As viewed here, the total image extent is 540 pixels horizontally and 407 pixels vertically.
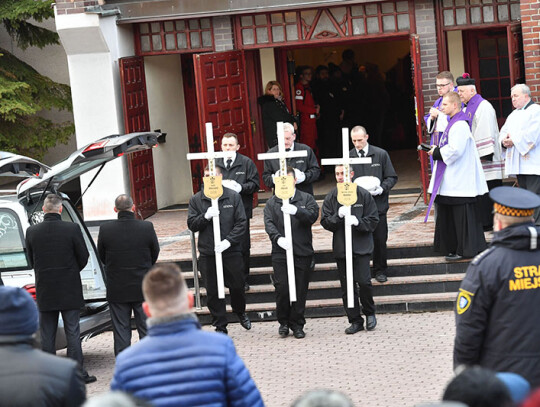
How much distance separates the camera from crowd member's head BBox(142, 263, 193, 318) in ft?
15.7

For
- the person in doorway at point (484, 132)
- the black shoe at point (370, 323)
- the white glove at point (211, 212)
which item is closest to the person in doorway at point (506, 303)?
the black shoe at point (370, 323)

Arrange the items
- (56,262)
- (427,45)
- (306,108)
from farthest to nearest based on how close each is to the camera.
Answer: (306,108)
(427,45)
(56,262)

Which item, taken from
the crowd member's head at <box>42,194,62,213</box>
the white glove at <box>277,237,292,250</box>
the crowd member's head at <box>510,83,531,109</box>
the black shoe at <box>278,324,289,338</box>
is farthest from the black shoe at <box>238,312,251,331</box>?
the crowd member's head at <box>510,83,531,109</box>

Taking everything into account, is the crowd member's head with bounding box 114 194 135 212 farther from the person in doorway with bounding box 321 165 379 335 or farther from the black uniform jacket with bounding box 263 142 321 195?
the black uniform jacket with bounding box 263 142 321 195

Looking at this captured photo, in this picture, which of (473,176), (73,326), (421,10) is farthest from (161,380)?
(421,10)

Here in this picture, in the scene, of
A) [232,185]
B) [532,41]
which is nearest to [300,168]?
[232,185]

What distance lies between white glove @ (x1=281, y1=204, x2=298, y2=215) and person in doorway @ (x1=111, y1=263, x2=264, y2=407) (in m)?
5.78

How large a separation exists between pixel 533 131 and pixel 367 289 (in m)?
2.72

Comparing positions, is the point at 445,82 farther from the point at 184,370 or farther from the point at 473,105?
the point at 184,370

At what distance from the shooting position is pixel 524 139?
1167 centimetres

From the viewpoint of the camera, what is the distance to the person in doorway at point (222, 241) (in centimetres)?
1107

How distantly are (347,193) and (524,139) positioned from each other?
2.44 meters

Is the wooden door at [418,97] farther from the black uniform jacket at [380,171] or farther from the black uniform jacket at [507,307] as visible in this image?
the black uniform jacket at [507,307]

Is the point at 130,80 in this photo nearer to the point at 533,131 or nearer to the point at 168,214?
the point at 168,214
